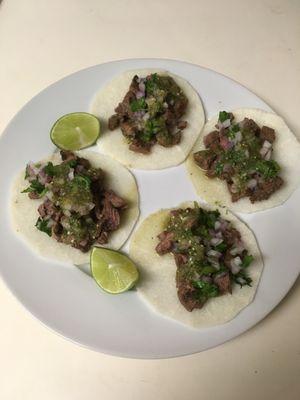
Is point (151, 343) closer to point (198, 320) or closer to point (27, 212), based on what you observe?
point (198, 320)

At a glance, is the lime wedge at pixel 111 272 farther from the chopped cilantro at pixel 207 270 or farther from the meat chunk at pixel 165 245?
the chopped cilantro at pixel 207 270

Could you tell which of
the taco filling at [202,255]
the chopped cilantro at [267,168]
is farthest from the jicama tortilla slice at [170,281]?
the chopped cilantro at [267,168]

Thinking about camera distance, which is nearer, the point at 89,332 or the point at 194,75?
the point at 89,332

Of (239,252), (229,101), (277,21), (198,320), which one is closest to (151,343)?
(198,320)

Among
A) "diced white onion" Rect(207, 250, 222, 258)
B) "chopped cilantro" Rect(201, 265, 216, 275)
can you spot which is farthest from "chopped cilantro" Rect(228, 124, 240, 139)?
"chopped cilantro" Rect(201, 265, 216, 275)

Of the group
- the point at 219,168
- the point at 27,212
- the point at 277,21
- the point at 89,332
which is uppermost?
the point at 277,21

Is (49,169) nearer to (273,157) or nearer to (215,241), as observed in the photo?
(215,241)

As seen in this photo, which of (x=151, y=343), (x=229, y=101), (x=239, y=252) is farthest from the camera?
(x=229, y=101)

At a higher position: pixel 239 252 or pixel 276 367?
pixel 239 252
